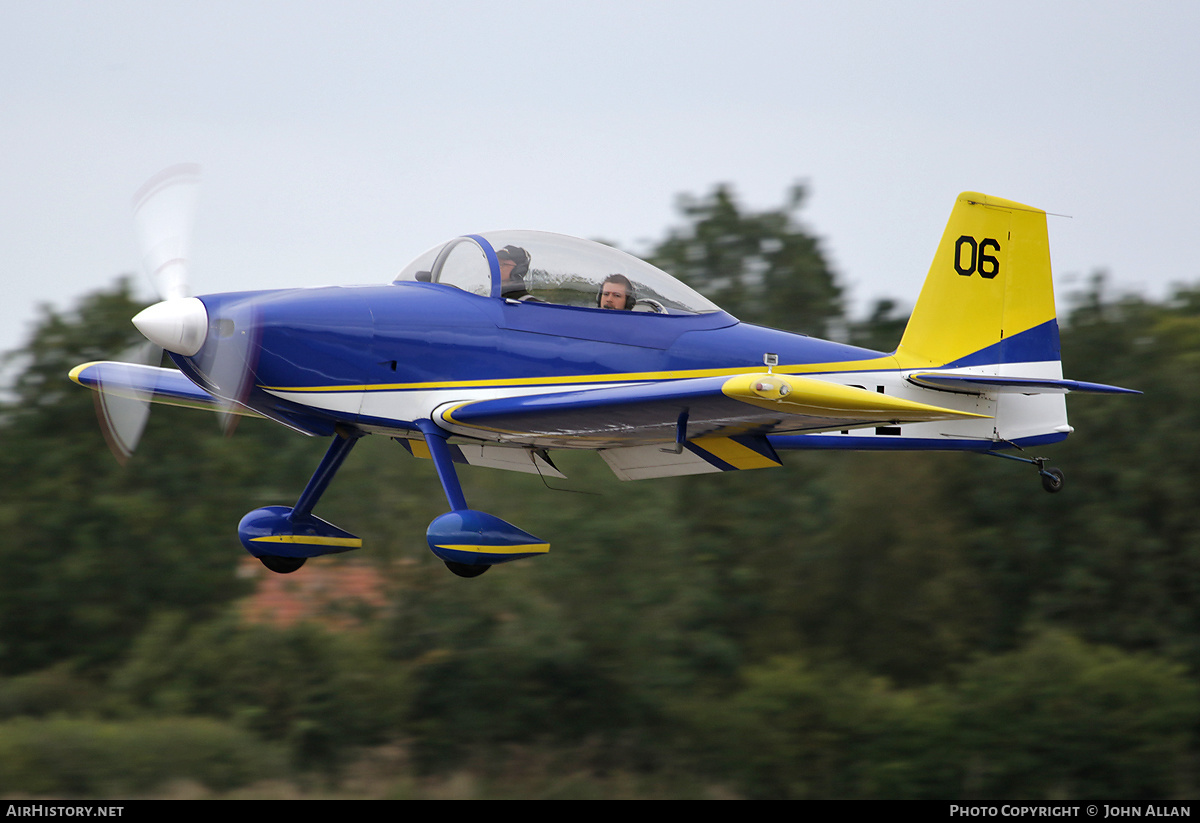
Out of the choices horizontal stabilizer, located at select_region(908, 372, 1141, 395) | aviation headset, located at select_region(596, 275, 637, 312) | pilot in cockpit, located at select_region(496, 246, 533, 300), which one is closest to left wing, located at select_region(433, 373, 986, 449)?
aviation headset, located at select_region(596, 275, 637, 312)

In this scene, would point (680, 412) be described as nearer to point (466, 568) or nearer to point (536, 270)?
point (536, 270)

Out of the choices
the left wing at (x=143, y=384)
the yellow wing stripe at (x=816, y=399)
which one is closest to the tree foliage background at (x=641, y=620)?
the left wing at (x=143, y=384)

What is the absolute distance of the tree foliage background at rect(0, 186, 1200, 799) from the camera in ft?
62.5

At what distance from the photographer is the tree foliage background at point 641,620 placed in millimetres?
19047

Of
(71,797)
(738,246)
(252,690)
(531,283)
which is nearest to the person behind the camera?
(531,283)

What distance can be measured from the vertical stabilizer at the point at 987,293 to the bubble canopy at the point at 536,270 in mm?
2390

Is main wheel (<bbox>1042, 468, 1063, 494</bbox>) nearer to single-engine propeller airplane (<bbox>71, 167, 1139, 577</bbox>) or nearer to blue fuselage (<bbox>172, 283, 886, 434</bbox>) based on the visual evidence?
single-engine propeller airplane (<bbox>71, 167, 1139, 577</bbox>)

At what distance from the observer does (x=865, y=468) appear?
23656mm

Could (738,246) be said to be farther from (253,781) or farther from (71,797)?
(71,797)

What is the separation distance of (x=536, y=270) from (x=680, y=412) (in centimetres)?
160

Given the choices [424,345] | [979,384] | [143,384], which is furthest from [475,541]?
[979,384]

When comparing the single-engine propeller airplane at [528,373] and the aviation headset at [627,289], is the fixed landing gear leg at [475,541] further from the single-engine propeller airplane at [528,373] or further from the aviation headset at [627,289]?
the aviation headset at [627,289]

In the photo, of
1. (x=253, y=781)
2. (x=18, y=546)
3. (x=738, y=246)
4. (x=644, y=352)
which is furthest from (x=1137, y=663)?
(x=18, y=546)
